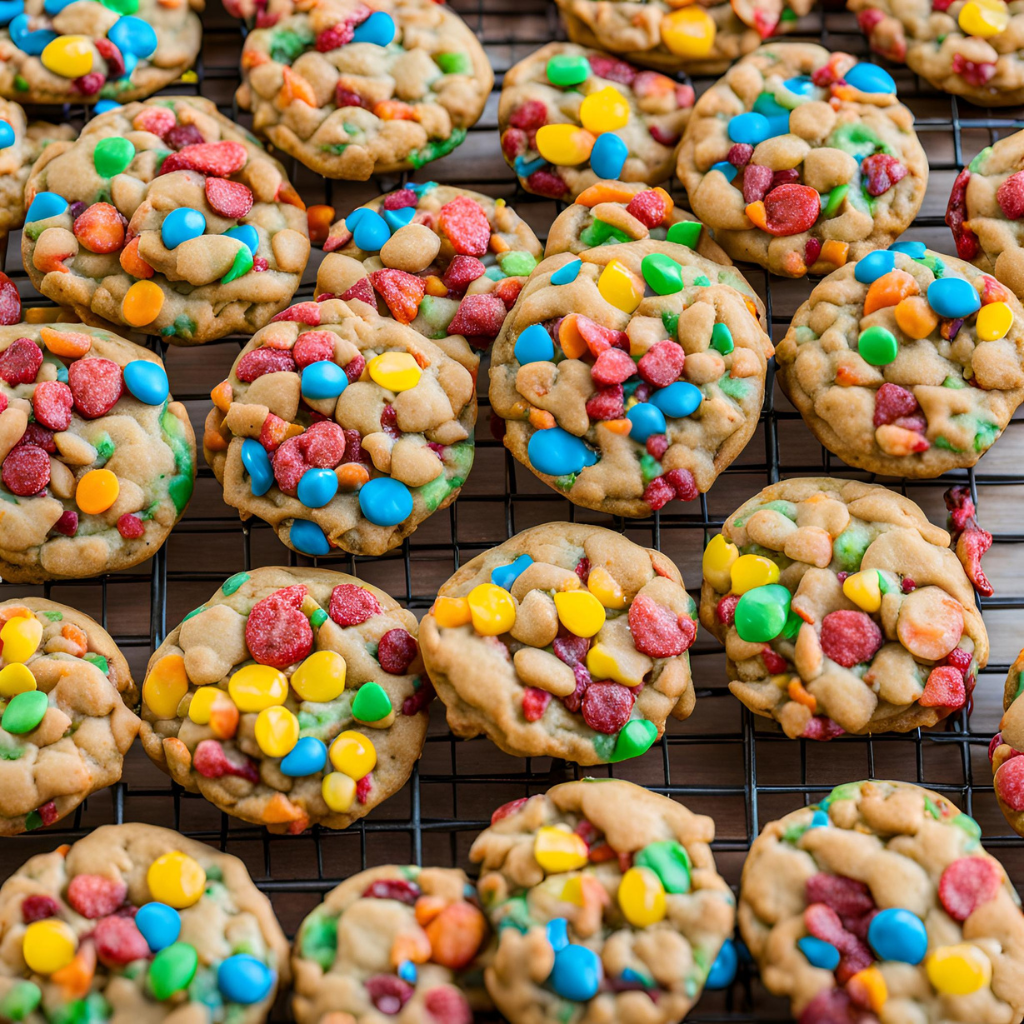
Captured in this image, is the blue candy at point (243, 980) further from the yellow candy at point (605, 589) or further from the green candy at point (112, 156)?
the green candy at point (112, 156)

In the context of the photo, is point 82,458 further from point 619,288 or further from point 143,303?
point 619,288

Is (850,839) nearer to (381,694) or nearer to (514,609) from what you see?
(514,609)

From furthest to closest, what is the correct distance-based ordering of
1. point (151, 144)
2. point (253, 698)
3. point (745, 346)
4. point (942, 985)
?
point (151, 144), point (745, 346), point (253, 698), point (942, 985)

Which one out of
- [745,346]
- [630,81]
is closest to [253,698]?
[745,346]

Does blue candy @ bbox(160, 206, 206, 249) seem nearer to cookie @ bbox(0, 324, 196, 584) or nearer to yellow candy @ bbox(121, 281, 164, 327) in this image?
yellow candy @ bbox(121, 281, 164, 327)

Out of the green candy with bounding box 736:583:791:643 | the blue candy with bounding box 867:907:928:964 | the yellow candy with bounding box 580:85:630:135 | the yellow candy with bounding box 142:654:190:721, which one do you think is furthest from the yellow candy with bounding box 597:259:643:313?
the blue candy with bounding box 867:907:928:964

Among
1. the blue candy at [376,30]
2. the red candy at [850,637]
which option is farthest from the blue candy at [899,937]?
the blue candy at [376,30]
